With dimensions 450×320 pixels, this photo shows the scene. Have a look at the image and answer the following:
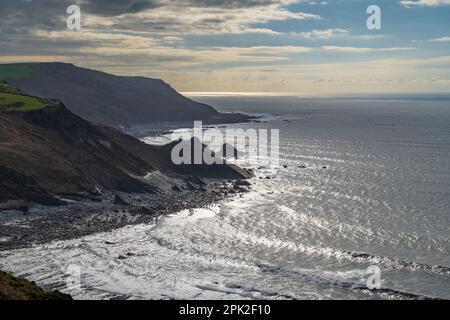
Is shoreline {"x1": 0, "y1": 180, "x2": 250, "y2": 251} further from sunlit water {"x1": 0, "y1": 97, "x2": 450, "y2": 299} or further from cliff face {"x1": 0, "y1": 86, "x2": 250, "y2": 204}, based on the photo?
cliff face {"x1": 0, "y1": 86, "x2": 250, "y2": 204}

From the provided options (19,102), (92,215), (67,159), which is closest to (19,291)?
(92,215)

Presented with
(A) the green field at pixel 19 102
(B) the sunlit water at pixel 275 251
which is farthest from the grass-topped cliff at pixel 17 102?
(B) the sunlit water at pixel 275 251

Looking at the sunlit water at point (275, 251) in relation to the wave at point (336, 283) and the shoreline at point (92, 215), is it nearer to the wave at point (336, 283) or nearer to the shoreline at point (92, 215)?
the wave at point (336, 283)

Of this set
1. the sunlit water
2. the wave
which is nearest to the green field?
the sunlit water

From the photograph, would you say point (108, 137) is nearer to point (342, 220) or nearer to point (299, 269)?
point (342, 220)

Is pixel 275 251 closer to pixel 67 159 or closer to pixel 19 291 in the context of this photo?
pixel 19 291
